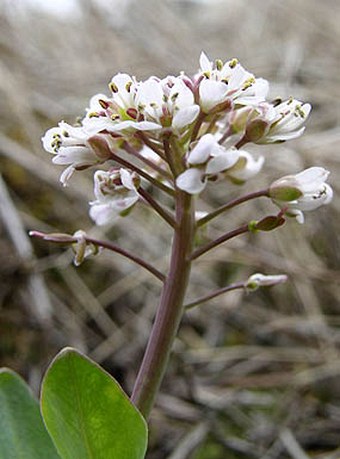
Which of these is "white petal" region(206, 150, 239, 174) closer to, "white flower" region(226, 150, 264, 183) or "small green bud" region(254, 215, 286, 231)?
"small green bud" region(254, 215, 286, 231)

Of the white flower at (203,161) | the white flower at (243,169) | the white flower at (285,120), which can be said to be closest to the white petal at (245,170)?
the white flower at (243,169)

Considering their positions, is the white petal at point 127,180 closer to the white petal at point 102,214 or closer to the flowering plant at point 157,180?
the flowering plant at point 157,180

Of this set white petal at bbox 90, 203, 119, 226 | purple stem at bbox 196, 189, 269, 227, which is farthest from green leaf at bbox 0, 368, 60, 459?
purple stem at bbox 196, 189, 269, 227

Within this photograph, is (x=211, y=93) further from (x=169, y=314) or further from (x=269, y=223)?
(x=169, y=314)

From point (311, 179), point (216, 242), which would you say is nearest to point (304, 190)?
point (311, 179)

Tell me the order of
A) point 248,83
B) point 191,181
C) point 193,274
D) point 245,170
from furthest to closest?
point 193,274 < point 245,170 < point 248,83 < point 191,181
